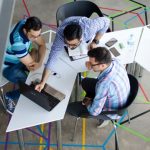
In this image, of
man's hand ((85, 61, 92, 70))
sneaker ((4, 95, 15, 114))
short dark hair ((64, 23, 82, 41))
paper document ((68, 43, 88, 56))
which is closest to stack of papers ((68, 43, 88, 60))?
paper document ((68, 43, 88, 56))

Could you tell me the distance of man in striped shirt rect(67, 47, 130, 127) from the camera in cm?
286

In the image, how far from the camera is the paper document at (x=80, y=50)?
135 inches

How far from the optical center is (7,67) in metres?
3.46

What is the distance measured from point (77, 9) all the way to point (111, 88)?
4.68ft

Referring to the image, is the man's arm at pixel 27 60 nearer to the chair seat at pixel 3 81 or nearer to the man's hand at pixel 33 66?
the man's hand at pixel 33 66

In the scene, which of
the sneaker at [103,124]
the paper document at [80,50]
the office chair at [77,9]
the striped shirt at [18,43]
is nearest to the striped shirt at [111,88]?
the paper document at [80,50]

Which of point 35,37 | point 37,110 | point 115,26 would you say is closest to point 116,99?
point 37,110

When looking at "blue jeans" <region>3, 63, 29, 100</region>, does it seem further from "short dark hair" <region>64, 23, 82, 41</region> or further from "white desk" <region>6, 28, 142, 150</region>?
"short dark hair" <region>64, 23, 82, 41</region>

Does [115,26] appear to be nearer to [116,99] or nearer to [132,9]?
[132,9]

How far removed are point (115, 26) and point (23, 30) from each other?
1.95 m

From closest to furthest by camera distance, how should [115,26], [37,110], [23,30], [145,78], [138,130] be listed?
[37,110] < [23,30] < [138,130] < [145,78] < [115,26]

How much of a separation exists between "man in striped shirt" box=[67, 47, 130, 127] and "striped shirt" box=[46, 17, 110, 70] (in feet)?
1.24

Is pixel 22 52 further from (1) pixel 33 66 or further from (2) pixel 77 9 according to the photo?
(2) pixel 77 9

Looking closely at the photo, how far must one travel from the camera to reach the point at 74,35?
308cm
